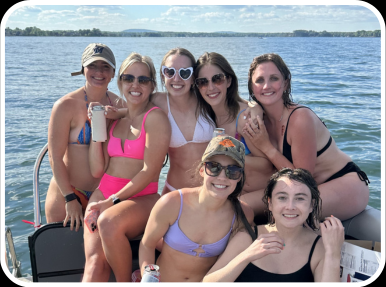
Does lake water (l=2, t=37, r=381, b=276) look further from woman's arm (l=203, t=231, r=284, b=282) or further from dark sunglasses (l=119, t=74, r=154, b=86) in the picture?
woman's arm (l=203, t=231, r=284, b=282)

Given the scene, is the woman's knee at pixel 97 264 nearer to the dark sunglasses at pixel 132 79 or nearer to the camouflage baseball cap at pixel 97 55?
the dark sunglasses at pixel 132 79

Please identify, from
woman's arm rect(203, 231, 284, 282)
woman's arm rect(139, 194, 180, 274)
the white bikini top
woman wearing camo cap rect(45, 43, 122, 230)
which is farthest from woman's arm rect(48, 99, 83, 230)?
woman's arm rect(203, 231, 284, 282)

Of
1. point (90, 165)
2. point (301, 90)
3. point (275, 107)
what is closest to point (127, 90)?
point (90, 165)

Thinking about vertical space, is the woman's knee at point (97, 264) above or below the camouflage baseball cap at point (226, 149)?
below

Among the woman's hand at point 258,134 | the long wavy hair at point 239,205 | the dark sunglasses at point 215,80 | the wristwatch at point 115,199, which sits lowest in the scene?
the wristwatch at point 115,199

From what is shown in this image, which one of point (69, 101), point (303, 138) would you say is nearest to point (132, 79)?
point (69, 101)

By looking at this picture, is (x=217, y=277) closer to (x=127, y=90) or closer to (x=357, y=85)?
(x=127, y=90)

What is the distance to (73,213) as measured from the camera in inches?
134

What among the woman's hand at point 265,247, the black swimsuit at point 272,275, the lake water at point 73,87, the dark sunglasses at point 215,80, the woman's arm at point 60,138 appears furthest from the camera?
the lake water at point 73,87

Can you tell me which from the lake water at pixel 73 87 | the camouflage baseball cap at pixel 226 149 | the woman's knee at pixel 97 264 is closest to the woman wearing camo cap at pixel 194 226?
the camouflage baseball cap at pixel 226 149

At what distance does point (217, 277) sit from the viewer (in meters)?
2.47

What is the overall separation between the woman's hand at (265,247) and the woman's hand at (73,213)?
1.67m

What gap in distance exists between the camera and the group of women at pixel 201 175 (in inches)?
102

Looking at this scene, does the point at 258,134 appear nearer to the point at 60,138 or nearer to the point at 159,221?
the point at 159,221
